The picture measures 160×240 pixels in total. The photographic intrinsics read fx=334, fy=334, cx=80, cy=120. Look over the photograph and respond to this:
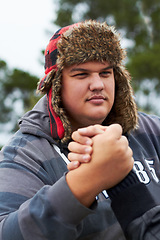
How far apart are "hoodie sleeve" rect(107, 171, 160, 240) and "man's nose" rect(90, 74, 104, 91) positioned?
2.15ft

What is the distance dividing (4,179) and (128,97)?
1.03 metres

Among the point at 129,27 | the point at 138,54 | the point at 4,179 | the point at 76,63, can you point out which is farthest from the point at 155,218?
the point at 129,27

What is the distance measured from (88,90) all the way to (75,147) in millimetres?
733

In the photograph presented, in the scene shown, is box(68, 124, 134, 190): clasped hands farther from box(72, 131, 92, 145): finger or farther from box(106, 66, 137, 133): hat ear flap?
box(106, 66, 137, 133): hat ear flap

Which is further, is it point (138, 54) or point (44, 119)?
point (138, 54)

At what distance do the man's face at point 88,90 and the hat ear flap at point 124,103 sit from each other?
18 centimetres

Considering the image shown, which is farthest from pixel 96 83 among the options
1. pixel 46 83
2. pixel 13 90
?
pixel 13 90

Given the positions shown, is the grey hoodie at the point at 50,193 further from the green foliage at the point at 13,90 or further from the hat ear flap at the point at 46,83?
the green foliage at the point at 13,90

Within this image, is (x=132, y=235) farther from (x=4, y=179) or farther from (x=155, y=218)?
(x=4, y=179)

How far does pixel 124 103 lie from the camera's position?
7.36ft

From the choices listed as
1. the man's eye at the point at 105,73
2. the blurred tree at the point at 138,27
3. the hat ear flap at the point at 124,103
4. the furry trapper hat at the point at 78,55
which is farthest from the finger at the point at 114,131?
the blurred tree at the point at 138,27

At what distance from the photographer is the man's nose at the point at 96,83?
1.93 metres

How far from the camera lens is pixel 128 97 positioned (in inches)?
87.9

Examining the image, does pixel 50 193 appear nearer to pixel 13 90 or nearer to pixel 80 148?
pixel 80 148
